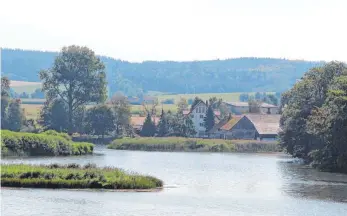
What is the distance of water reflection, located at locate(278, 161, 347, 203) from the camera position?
66.0 m

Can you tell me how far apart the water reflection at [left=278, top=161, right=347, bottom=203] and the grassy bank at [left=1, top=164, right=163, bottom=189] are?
1131 cm

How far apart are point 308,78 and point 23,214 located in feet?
251

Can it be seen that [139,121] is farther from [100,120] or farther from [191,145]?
[191,145]

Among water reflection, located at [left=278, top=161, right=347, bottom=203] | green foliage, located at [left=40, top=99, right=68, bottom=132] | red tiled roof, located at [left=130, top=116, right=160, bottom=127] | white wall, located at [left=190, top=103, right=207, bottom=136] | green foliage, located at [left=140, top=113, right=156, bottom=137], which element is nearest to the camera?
water reflection, located at [left=278, top=161, right=347, bottom=203]

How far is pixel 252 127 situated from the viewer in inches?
6658

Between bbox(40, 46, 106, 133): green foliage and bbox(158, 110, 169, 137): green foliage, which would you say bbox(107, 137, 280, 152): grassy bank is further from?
bbox(158, 110, 169, 137): green foliage

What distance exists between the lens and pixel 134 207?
53312 millimetres

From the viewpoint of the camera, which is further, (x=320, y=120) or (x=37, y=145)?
(x=37, y=145)

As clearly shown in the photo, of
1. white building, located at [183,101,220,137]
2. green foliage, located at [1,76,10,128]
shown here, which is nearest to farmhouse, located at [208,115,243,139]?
white building, located at [183,101,220,137]

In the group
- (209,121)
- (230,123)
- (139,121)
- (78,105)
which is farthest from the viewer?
(139,121)

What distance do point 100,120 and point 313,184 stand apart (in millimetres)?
88377

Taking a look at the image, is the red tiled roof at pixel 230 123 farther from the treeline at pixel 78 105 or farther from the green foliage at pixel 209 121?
the treeline at pixel 78 105

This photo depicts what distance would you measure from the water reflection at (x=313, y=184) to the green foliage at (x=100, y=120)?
67.4 meters

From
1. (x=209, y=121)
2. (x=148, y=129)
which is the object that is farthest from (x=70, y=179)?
(x=209, y=121)
